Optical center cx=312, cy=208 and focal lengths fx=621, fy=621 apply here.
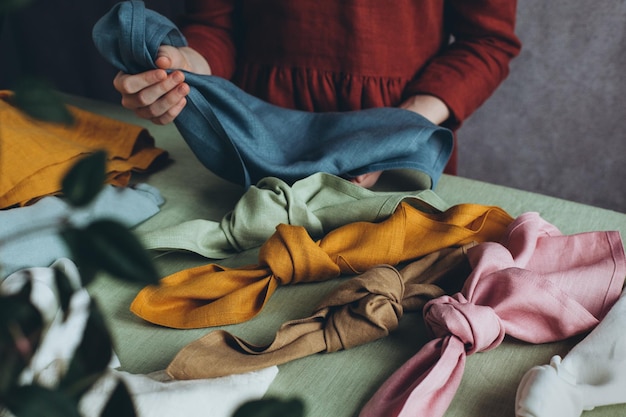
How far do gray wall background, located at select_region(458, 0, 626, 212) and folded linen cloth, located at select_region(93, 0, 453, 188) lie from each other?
2.48 feet

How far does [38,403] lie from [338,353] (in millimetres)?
324

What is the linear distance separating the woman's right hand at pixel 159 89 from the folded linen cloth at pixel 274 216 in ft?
0.42

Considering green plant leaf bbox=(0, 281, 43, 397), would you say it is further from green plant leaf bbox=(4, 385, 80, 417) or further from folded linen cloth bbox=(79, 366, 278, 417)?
folded linen cloth bbox=(79, 366, 278, 417)

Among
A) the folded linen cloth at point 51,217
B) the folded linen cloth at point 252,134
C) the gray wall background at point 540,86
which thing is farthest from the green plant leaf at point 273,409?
the gray wall background at point 540,86

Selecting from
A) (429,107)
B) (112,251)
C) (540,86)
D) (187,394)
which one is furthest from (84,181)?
(540,86)

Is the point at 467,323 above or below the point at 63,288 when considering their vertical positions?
below

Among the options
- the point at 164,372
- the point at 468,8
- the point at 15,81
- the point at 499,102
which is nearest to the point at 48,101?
the point at 15,81

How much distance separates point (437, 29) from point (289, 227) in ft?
1.52

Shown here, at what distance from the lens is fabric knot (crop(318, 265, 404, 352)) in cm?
45

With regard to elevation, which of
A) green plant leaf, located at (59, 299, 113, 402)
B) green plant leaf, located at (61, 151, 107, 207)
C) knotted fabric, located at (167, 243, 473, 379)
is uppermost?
green plant leaf, located at (61, 151, 107, 207)

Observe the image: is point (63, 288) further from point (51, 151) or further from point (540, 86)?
point (540, 86)

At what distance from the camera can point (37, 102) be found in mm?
156

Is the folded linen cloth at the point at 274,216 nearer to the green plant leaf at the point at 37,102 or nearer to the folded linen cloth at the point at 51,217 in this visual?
the folded linen cloth at the point at 51,217

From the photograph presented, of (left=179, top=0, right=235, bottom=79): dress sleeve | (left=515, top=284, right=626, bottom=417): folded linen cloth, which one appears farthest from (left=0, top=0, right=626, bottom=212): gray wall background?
(left=515, top=284, right=626, bottom=417): folded linen cloth
